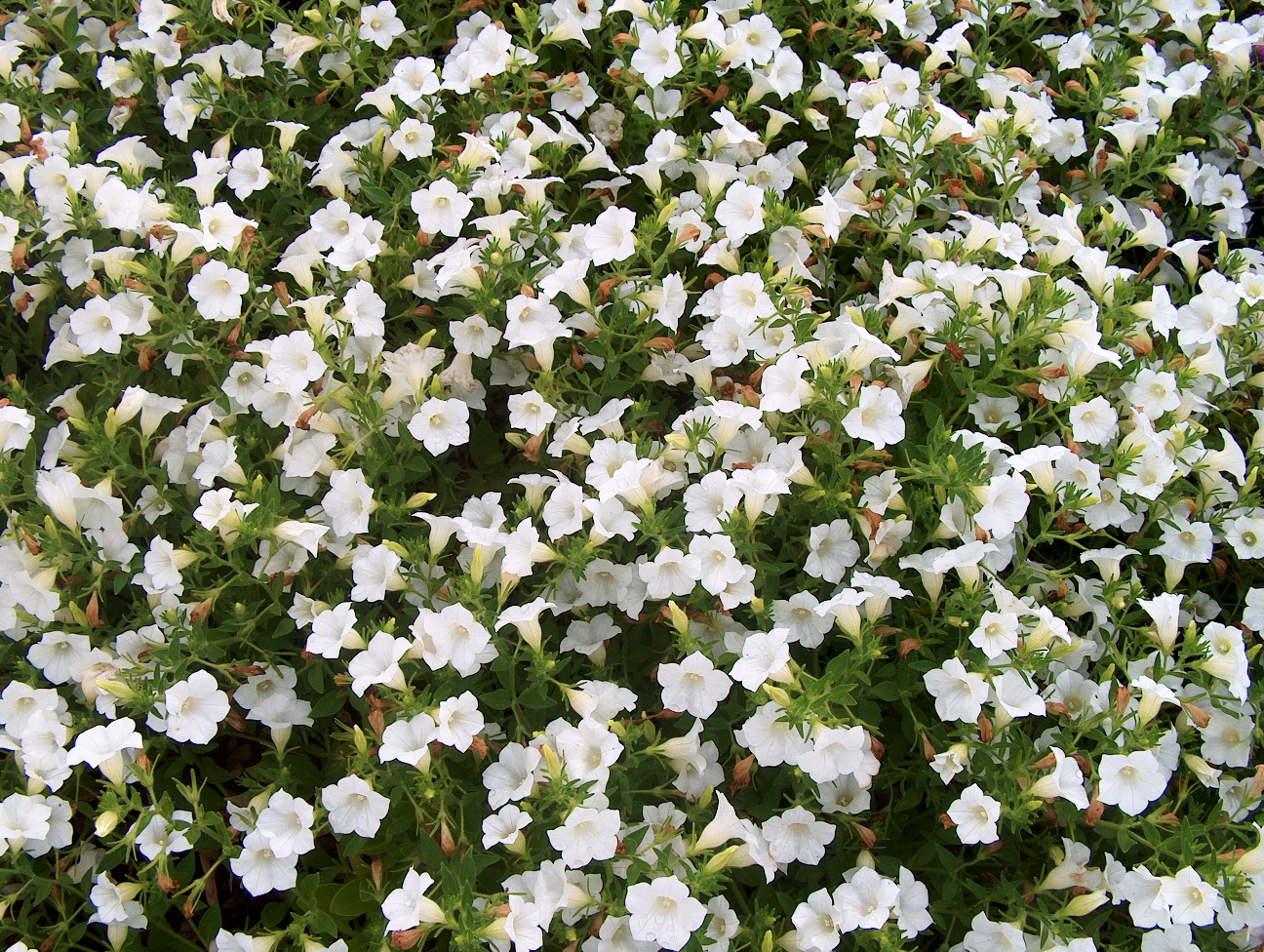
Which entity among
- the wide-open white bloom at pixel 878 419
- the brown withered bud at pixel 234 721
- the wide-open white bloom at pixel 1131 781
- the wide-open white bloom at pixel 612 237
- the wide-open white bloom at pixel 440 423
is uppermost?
the wide-open white bloom at pixel 612 237

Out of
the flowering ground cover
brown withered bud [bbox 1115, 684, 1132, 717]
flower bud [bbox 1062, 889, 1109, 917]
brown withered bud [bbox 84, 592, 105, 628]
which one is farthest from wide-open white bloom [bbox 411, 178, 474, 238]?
flower bud [bbox 1062, 889, 1109, 917]

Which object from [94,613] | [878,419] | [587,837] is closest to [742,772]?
[587,837]

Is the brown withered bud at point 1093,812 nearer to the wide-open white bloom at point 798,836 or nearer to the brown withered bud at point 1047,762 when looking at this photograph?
the brown withered bud at point 1047,762

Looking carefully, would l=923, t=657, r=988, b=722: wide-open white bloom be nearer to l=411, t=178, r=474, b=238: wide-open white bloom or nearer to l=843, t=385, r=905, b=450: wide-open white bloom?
l=843, t=385, r=905, b=450: wide-open white bloom

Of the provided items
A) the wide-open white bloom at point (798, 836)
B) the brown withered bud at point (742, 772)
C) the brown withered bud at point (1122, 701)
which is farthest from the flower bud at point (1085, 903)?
the brown withered bud at point (742, 772)

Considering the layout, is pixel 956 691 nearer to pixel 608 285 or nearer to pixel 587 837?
pixel 587 837

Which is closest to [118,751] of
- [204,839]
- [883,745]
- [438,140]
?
[204,839]

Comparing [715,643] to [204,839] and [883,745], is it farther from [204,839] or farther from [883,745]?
[204,839]

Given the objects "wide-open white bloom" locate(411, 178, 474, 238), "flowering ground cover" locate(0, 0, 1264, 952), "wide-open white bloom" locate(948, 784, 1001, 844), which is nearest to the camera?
"wide-open white bloom" locate(948, 784, 1001, 844)
